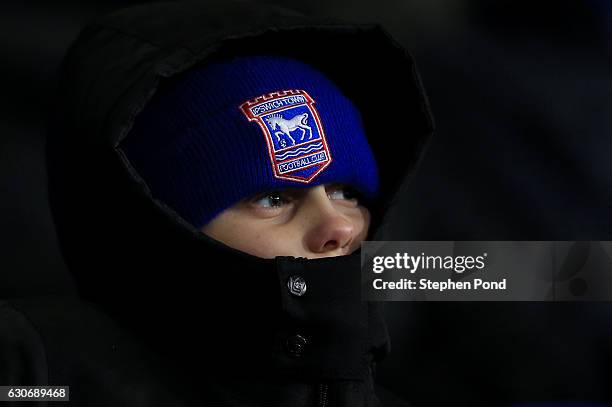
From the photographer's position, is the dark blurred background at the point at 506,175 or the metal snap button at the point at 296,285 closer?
the metal snap button at the point at 296,285

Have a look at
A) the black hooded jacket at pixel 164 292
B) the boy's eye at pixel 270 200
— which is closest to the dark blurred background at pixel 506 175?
the black hooded jacket at pixel 164 292

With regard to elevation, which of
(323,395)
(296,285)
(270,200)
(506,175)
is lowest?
(323,395)

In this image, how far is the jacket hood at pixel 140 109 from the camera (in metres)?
1.29

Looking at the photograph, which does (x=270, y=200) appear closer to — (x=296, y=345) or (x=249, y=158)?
(x=249, y=158)

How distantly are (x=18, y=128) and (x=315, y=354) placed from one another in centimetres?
80

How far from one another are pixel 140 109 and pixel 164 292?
241 mm

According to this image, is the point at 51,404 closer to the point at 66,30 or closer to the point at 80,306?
the point at 80,306

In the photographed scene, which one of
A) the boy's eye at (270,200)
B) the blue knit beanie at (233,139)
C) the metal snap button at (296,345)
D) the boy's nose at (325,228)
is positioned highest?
the blue knit beanie at (233,139)

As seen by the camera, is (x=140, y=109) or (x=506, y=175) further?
(x=506, y=175)

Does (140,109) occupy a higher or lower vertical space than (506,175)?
lower

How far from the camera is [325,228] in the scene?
1.33 metres

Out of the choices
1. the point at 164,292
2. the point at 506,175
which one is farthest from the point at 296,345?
the point at 506,175

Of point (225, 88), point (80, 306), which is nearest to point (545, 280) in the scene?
point (225, 88)

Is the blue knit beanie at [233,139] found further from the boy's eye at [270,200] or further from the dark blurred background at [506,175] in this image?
the dark blurred background at [506,175]
